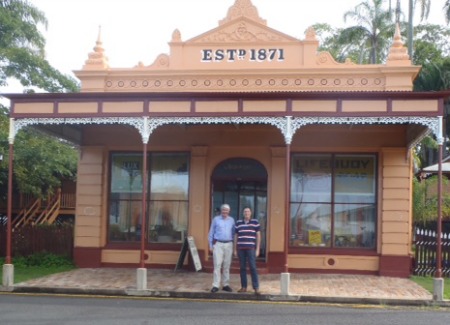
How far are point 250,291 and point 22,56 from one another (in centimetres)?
1070

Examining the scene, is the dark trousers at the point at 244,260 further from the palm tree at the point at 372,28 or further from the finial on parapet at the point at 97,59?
the palm tree at the point at 372,28

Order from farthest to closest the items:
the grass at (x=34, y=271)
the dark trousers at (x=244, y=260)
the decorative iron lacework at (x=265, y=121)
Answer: the grass at (x=34, y=271)
the decorative iron lacework at (x=265, y=121)
the dark trousers at (x=244, y=260)

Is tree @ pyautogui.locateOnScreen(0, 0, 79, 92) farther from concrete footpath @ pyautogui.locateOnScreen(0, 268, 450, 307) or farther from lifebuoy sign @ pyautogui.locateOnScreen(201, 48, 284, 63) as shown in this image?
concrete footpath @ pyautogui.locateOnScreen(0, 268, 450, 307)

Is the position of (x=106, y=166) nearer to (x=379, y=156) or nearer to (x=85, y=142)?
(x=85, y=142)

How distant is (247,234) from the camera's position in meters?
12.4

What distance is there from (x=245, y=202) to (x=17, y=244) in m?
6.85

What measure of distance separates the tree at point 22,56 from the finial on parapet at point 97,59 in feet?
9.18

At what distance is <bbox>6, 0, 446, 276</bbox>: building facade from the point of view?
15.6 m

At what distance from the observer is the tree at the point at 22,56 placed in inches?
734

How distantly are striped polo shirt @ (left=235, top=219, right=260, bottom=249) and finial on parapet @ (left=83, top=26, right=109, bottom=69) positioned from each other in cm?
675

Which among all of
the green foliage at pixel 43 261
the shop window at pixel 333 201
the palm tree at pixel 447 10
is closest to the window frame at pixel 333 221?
the shop window at pixel 333 201

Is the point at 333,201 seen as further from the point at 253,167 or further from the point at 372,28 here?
the point at 372,28

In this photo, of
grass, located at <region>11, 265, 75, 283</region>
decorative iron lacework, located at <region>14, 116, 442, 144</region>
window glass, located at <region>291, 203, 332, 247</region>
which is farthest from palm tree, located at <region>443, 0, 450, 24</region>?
grass, located at <region>11, 265, 75, 283</region>

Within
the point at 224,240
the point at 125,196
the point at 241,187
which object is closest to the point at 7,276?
the point at 125,196
